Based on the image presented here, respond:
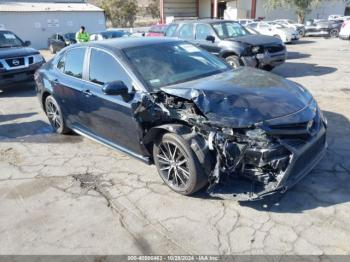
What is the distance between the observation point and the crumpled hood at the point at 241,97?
3258 millimetres

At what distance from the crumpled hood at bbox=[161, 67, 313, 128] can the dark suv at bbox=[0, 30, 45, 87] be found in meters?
7.23

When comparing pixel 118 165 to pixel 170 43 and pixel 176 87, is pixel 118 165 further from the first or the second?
pixel 170 43

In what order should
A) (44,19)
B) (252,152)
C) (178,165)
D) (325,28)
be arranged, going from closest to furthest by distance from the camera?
(252,152)
(178,165)
(325,28)
(44,19)

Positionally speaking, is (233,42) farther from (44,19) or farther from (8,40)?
(44,19)

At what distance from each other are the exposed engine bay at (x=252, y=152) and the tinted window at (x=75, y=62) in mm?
2021

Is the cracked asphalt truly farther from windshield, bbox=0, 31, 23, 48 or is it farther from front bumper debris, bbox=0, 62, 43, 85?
windshield, bbox=0, 31, 23, 48

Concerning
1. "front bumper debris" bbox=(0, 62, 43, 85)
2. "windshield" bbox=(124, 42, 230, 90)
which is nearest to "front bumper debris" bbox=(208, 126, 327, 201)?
"windshield" bbox=(124, 42, 230, 90)

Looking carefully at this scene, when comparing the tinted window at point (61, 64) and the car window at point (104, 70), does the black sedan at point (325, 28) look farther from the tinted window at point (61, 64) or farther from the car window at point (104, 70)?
the car window at point (104, 70)

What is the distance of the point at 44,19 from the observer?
28766mm

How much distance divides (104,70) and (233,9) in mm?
33375

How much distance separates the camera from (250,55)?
903 cm

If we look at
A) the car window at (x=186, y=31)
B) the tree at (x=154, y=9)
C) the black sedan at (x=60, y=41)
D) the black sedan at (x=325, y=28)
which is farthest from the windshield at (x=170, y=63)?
the tree at (x=154, y=9)

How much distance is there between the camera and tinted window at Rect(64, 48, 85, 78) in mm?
4914

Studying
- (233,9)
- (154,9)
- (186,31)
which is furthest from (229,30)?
(154,9)
